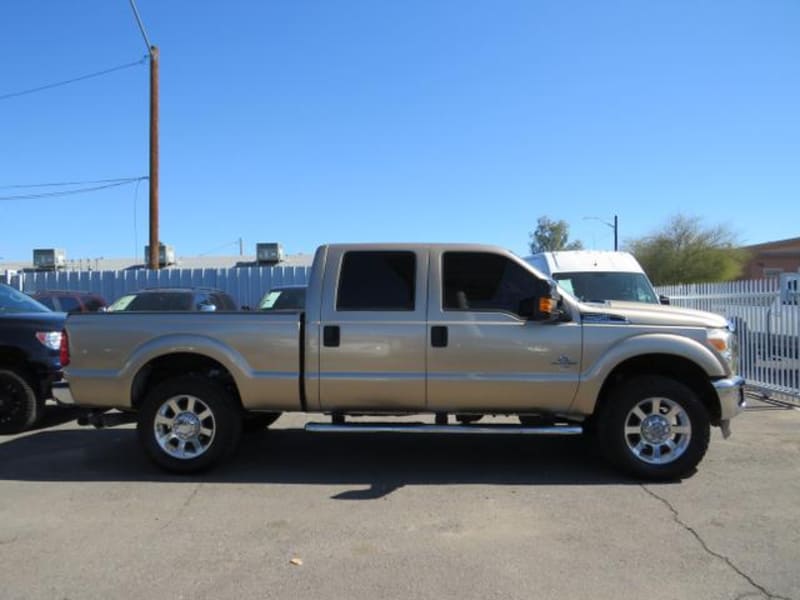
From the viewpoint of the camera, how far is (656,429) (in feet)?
19.6

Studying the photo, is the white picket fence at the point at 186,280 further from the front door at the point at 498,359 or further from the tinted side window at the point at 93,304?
the front door at the point at 498,359

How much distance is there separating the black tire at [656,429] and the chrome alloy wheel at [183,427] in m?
3.44

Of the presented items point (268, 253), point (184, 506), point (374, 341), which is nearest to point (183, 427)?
point (184, 506)

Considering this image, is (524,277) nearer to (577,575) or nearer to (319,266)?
(319,266)

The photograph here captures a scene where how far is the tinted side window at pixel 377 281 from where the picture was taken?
243 inches

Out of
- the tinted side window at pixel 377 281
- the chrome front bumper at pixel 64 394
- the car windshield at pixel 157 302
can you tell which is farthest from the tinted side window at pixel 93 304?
the tinted side window at pixel 377 281

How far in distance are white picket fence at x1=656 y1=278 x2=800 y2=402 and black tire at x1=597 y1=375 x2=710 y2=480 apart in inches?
189

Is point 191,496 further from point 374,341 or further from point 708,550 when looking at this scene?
point 708,550

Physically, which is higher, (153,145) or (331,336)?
(153,145)

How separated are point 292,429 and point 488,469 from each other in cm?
288

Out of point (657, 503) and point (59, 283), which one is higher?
point (59, 283)

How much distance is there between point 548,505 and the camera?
17.8 feet

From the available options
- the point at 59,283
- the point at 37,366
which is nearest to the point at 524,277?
the point at 37,366

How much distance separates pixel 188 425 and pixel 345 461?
1518mm
